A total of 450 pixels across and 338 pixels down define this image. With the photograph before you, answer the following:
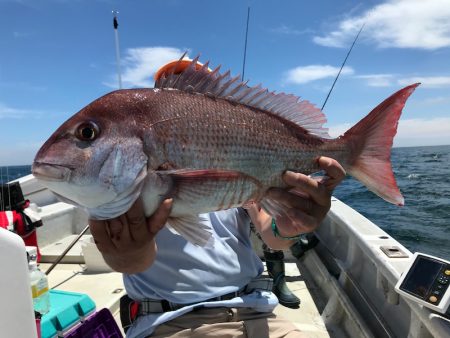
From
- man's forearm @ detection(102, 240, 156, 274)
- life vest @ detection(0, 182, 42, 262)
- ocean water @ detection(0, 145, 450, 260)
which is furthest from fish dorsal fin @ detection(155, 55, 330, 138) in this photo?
ocean water @ detection(0, 145, 450, 260)

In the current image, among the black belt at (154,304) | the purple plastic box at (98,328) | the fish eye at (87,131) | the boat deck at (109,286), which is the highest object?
the fish eye at (87,131)

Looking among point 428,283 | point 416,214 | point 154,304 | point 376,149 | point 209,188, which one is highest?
point 376,149

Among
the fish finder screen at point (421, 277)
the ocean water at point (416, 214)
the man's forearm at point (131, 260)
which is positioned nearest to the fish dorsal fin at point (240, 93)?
the man's forearm at point (131, 260)

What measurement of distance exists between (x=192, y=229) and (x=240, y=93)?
731mm

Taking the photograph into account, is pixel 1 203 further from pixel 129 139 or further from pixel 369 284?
pixel 369 284

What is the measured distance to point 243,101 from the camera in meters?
1.83

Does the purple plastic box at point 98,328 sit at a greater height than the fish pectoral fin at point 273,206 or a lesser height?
lesser

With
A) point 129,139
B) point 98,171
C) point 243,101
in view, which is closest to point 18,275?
point 98,171

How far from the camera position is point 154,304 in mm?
2160

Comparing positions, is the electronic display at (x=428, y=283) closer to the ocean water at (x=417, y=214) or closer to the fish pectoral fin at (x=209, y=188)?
the fish pectoral fin at (x=209, y=188)

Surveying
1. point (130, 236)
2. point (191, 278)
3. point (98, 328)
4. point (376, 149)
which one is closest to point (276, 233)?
point (191, 278)

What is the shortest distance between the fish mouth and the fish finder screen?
2.09 metres

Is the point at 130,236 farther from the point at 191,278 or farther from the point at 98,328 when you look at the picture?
the point at 98,328

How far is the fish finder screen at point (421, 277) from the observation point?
7.07 feet
